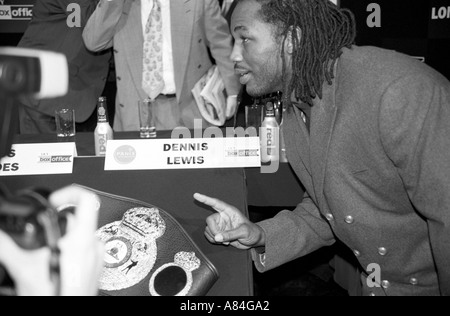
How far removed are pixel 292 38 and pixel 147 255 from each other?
632 mm

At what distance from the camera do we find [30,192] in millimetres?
562

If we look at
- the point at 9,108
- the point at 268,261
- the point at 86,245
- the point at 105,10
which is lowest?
the point at 268,261

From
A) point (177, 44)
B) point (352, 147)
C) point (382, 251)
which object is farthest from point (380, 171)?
point (177, 44)

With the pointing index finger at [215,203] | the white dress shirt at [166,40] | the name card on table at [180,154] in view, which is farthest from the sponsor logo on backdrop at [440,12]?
the pointing index finger at [215,203]

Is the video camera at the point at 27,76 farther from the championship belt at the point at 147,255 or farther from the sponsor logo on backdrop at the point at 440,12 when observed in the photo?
the sponsor logo on backdrop at the point at 440,12

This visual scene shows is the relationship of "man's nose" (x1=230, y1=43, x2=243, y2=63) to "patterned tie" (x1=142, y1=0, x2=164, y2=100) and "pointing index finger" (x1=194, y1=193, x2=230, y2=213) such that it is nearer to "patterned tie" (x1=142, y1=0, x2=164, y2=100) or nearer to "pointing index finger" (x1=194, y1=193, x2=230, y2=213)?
"pointing index finger" (x1=194, y1=193, x2=230, y2=213)

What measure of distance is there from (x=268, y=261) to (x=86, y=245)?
2.65 feet

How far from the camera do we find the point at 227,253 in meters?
1.16

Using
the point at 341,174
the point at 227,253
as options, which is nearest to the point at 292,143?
the point at 341,174

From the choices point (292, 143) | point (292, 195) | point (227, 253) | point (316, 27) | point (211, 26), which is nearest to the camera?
point (227, 253)

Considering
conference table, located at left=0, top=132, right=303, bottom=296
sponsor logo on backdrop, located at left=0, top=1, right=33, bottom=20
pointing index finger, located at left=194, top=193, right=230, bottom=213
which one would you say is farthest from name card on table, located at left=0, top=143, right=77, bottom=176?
sponsor logo on backdrop, located at left=0, top=1, right=33, bottom=20

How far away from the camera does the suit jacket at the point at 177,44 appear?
204 cm

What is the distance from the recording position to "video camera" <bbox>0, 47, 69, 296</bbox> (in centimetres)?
52

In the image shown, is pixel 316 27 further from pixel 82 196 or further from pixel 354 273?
pixel 354 273
